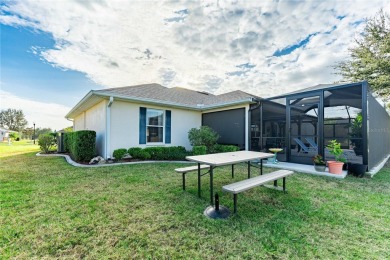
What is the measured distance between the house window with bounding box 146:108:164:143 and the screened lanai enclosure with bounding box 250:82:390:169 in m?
4.38

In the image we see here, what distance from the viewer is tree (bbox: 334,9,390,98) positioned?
9.47m

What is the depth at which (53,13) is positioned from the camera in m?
5.56

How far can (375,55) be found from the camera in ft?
32.6

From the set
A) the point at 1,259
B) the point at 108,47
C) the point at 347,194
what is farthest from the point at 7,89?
the point at 347,194

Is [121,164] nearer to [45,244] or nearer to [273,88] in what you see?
[45,244]

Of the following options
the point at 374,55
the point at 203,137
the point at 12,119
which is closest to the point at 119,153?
the point at 203,137

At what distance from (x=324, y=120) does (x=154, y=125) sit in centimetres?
706

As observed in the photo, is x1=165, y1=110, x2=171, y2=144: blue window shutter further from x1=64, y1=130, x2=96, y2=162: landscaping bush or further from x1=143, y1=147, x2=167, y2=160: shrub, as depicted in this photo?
x1=64, y1=130, x2=96, y2=162: landscaping bush

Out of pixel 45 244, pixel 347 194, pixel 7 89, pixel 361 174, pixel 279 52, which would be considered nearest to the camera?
pixel 45 244

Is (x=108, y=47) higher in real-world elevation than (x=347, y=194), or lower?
higher

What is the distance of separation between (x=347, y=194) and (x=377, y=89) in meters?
10.7

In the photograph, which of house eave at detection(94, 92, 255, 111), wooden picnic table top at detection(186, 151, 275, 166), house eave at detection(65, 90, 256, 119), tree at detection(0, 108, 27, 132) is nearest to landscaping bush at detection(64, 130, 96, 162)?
house eave at detection(65, 90, 256, 119)

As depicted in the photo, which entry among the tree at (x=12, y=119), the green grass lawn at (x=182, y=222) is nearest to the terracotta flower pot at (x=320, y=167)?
the green grass lawn at (x=182, y=222)

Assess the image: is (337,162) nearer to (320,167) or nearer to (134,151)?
(320,167)
